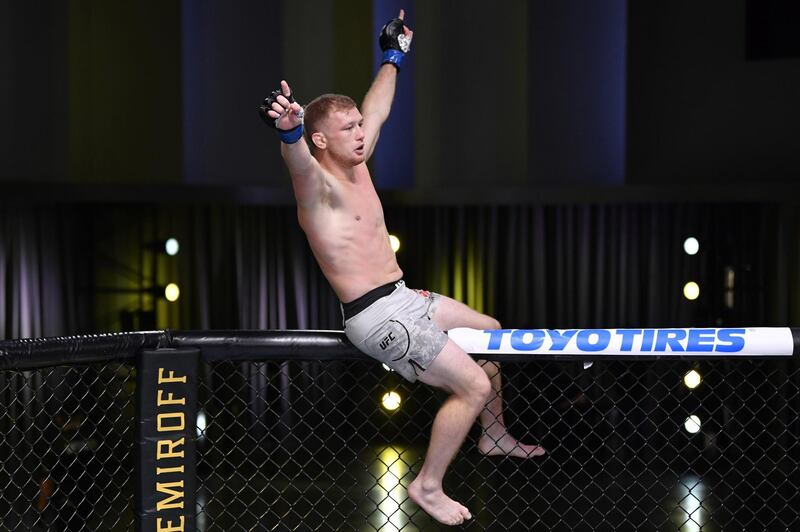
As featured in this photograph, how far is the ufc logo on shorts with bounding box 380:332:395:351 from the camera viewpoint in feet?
5.84

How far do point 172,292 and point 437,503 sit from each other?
5.22 meters

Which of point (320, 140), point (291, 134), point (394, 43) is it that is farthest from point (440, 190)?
point (291, 134)

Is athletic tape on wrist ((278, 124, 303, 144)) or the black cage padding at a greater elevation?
athletic tape on wrist ((278, 124, 303, 144))

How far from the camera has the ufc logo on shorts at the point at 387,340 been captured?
5.84 feet

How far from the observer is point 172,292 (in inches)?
267

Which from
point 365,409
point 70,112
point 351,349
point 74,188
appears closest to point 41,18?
point 70,112

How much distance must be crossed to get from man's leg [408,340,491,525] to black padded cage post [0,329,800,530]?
8 cm

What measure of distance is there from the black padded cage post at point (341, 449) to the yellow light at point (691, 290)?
0.51 meters

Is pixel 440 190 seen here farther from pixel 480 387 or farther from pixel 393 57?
pixel 480 387

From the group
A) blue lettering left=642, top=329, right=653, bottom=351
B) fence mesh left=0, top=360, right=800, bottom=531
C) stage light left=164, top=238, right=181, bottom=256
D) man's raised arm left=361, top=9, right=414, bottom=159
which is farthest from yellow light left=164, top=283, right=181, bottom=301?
blue lettering left=642, top=329, right=653, bottom=351

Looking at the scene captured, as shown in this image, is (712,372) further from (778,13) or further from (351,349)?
(351,349)

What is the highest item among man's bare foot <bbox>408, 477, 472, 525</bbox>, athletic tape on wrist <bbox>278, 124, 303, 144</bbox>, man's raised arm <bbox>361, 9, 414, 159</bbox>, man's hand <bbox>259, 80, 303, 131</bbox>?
man's raised arm <bbox>361, 9, 414, 159</bbox>

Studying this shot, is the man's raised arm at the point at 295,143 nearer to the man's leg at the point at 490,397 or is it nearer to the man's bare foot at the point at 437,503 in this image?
the man's leg at the point at 490,397

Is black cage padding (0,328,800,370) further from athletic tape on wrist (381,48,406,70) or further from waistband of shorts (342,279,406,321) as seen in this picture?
athletic tape on wrist (381,48,406,70)
